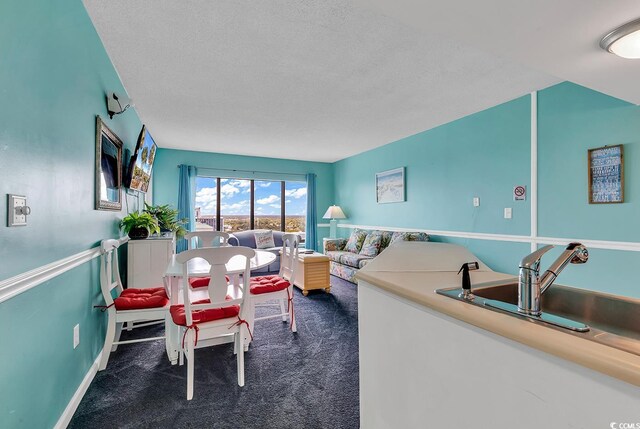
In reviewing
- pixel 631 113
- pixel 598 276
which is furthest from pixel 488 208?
pixel 631 113

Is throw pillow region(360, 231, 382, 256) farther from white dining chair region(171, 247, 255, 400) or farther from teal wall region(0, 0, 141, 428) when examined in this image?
teal wall region(0, 0, 141, 428)

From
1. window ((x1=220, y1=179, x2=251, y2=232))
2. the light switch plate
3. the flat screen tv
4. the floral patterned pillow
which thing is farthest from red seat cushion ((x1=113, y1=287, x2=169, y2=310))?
window ((x1=220, y1=179, x2=251, y2=232))

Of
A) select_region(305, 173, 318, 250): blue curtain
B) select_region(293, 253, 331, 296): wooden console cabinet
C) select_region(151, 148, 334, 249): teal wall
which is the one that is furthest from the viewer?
select_region(305, 173, 318, 250): blue curtain

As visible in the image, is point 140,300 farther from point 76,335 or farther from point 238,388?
point 238,388

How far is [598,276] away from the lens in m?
2.56

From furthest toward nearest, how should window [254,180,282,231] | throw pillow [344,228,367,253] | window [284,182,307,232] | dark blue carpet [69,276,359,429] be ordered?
window [284,182,307,232]
window [254,180,282,231]
throw pillow [344,228,367,253]
dark blue carpet [69,276,359,429]

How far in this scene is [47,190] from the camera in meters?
1.41

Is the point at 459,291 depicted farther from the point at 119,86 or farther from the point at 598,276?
the point at 119,86

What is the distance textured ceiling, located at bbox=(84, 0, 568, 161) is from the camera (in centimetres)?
182

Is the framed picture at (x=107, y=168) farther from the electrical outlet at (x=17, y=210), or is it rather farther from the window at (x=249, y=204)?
the window at (x=249, y=204)

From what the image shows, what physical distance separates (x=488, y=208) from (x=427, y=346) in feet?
9.95

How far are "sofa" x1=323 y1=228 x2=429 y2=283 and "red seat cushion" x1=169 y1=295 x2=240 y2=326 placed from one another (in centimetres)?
259

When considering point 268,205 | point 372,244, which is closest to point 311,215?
point 268,205

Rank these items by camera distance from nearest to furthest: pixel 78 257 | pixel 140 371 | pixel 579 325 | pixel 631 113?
pixel 579 325 → pixel 78 257 → pixel 140 371 → pixel 631 113
